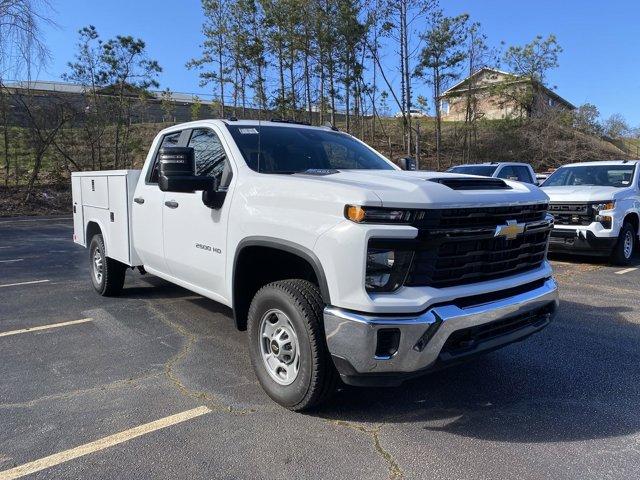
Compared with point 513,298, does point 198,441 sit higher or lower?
lower

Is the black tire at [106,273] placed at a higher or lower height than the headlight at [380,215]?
lower

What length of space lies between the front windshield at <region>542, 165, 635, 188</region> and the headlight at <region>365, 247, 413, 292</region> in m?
8.59

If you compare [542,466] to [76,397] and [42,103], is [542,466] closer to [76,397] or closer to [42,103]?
[76,397]

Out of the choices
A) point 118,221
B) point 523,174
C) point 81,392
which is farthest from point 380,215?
point 523,174

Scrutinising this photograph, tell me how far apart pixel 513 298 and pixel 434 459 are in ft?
3.89

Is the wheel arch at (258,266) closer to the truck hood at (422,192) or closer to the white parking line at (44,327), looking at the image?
the truck hood at (422,192)

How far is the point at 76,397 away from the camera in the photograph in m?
3.84

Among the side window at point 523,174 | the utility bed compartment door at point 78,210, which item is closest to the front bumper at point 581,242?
the side window at point 523,174

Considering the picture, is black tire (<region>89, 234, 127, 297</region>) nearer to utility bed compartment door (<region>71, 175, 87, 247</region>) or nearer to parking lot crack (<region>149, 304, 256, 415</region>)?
utility bed compartment door (<region>71, 175, 87, 247</region>)

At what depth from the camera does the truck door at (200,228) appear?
4.25 meters

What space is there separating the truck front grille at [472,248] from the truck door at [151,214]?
116 inches

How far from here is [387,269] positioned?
3057 mm

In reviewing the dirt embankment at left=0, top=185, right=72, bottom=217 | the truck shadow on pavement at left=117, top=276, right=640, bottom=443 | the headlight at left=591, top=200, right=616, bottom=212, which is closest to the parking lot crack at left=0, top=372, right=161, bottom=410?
the truck shadow on pavement at left=117, top=276, right=640, bottom=443

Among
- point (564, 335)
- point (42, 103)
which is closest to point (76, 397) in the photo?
point (564, 335)
